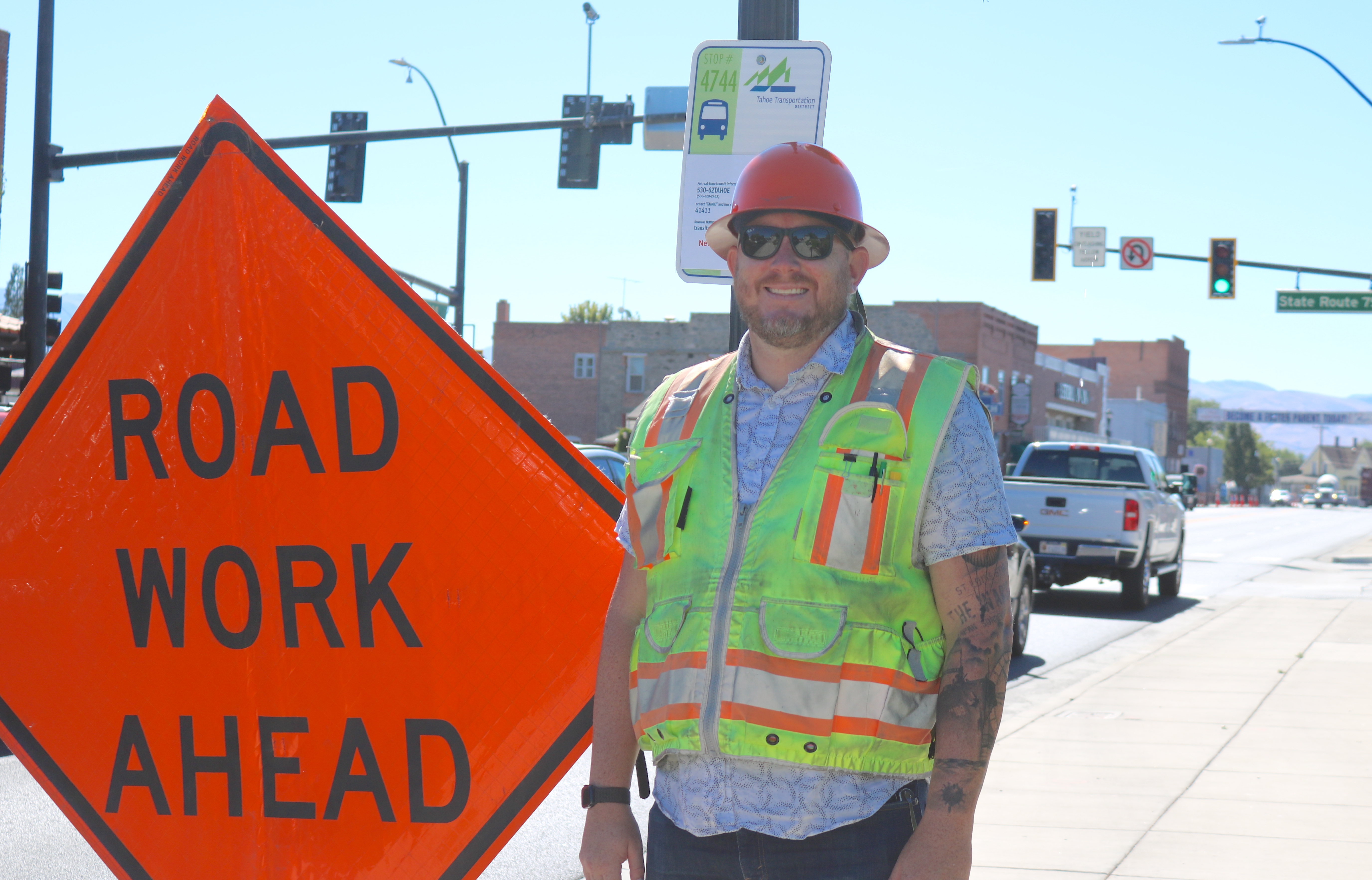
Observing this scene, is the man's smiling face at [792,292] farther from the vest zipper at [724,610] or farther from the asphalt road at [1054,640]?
the asphalt road at [1054,640]

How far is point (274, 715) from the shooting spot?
2.41 m

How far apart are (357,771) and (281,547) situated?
43cm

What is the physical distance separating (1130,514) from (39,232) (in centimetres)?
1310

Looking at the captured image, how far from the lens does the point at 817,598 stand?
2049 mm

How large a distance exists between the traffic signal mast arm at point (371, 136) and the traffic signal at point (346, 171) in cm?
46

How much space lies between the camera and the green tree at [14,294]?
275 ft

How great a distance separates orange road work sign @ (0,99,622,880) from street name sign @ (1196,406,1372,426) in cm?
15599

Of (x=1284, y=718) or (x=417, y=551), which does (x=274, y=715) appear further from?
(x=1284, y=718)

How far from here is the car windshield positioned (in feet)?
55.2

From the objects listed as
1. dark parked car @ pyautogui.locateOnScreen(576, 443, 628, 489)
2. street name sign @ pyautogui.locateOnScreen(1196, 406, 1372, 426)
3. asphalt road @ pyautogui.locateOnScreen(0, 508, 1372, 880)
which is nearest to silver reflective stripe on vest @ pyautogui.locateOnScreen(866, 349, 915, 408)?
asphalt road @ pyautogui.locateOnScreen(0, 508, 1372, 880)

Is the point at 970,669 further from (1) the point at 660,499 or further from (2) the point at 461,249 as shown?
(2) the point at 461,249

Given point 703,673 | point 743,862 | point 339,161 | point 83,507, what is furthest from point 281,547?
point 339,161

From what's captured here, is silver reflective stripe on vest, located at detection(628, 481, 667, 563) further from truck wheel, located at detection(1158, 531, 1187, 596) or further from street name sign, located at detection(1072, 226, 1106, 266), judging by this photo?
street name sign, located at detection(1072, 226, 1106, 266)

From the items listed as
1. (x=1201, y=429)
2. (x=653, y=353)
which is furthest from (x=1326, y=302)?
(x=1201, y=429)
